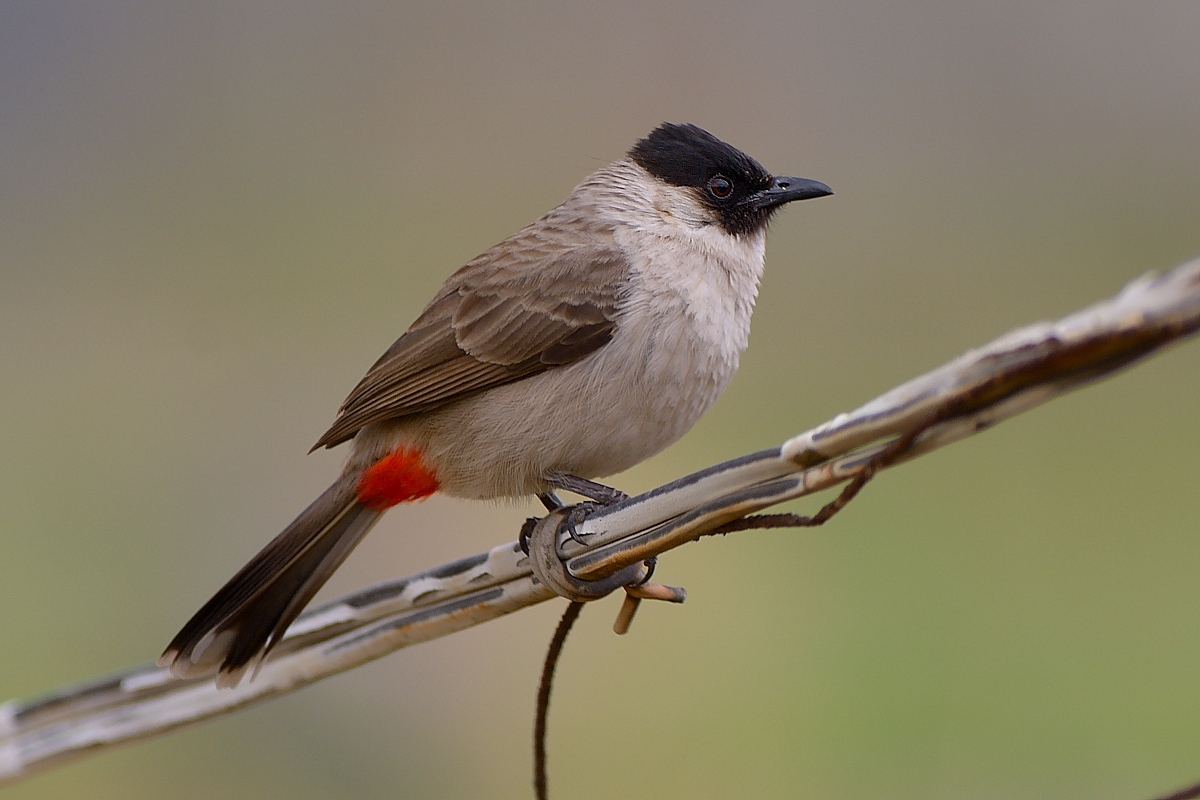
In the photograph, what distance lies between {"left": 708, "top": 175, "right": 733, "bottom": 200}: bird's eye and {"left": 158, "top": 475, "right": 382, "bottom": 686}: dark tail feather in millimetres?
964

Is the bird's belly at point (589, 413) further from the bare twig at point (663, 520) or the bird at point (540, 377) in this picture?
the bare twig at point (663, 520)

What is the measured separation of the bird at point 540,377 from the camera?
81.0 inches

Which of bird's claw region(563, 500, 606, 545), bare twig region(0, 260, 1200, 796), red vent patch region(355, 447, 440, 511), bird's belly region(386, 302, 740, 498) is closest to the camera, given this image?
bare twig region(0, 260, 1200, 796)

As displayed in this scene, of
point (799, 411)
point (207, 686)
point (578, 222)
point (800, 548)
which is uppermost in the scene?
point (578, 222)

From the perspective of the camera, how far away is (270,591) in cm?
224

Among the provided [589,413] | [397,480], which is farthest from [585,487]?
[397,480]

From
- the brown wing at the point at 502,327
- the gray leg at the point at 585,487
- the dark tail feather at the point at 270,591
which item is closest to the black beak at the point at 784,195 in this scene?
the brown wing at the point at 502,327

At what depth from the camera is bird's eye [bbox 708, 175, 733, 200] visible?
2.47 metres

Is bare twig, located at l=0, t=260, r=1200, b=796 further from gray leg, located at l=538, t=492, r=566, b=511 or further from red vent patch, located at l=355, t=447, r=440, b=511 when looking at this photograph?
gray leg, located at l=538, t=492, r=566, b=511

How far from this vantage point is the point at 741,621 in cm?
451

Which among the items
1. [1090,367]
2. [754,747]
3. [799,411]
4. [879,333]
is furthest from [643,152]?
[879,333]

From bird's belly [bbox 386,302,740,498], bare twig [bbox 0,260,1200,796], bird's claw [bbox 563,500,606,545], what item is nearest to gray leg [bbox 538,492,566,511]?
bird's belly [bbox 386,302,740,498]

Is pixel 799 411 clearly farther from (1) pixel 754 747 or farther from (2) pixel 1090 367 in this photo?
(2) pixel 1090 367

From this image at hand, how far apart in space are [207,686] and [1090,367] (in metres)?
1.67
